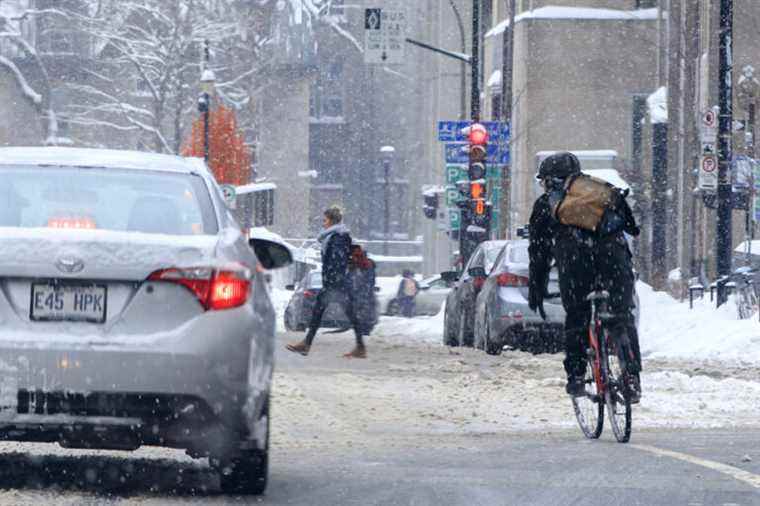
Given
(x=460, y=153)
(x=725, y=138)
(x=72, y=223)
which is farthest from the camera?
(x=460, y=153)

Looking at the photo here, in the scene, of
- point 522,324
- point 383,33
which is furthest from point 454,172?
point 522,324

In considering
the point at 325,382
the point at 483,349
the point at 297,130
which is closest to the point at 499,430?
the point at 325,382

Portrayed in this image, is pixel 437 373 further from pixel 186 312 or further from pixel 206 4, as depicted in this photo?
pixel 206 4

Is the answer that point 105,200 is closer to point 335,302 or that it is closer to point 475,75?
point 335,302

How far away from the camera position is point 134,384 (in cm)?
758

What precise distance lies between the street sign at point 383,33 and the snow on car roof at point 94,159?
3352cm

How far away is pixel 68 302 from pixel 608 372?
14.1 ft

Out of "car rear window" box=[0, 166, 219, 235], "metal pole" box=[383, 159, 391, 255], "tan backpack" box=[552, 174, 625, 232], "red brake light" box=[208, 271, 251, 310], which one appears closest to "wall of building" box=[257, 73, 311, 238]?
"metal pole" box=[383, 159, 391, 255]

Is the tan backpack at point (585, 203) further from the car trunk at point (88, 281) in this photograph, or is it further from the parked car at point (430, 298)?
the parked car at point (430, 298)

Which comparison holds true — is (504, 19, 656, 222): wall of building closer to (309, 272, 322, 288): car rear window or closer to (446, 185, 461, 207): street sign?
(446, 185, 461, 207): street sign

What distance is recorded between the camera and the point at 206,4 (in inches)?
3054

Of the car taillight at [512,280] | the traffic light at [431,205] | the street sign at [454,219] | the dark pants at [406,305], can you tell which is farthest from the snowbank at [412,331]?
the traffic light at [431,205]

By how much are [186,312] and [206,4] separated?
232ft

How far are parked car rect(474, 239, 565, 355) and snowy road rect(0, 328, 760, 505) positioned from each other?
4.25 metres
